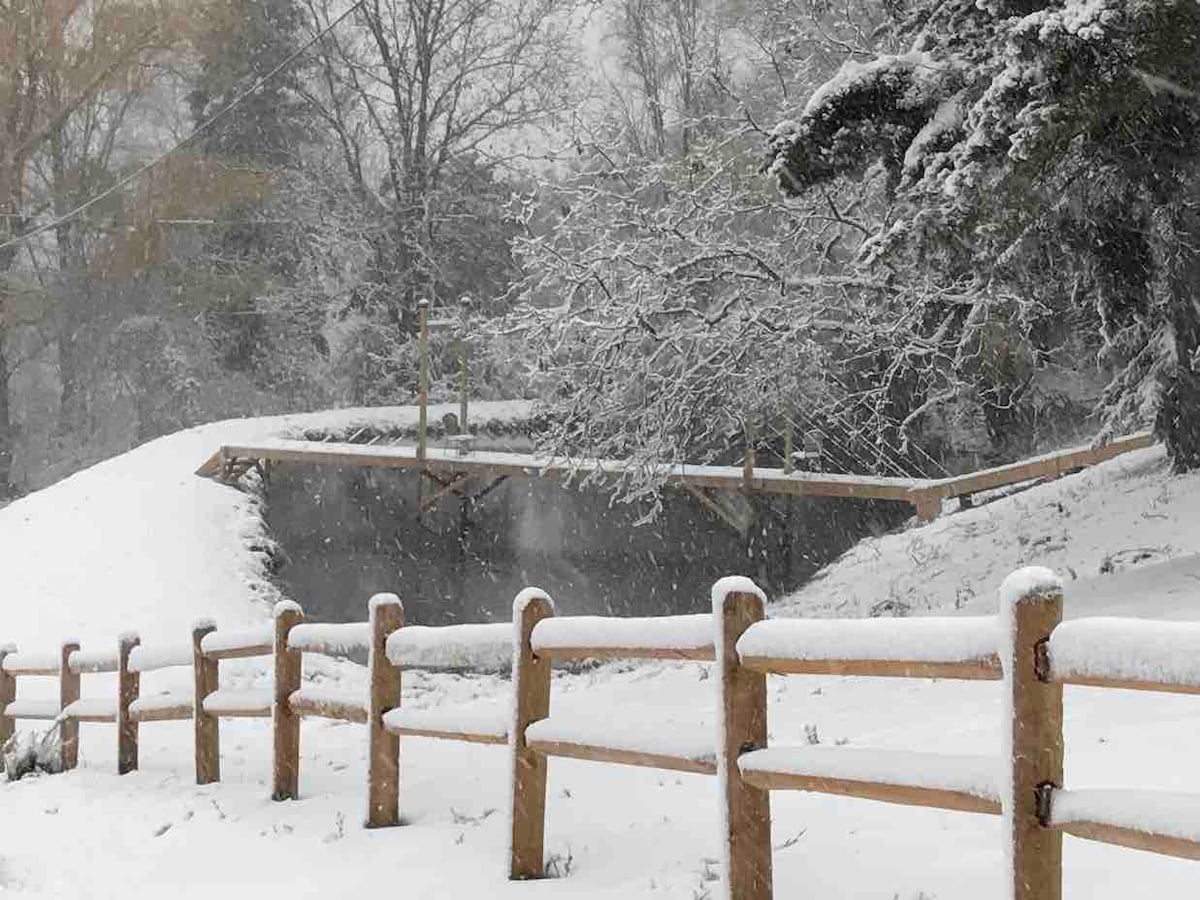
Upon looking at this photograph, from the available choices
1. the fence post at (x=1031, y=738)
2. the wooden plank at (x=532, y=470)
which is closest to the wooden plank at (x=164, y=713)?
the fence post at (x=1031, y=738)

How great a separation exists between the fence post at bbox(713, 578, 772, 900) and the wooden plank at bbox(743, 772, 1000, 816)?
12cm

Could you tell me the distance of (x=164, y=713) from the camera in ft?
30.4

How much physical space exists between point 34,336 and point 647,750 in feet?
154

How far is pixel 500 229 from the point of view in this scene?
39562mm

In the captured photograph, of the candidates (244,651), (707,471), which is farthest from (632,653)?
(707,471)

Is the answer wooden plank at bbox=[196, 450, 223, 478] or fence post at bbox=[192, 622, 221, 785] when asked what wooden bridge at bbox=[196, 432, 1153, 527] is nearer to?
wooden plank at bbox=[196, 450, 223, 478]

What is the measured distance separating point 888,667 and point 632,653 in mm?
1273

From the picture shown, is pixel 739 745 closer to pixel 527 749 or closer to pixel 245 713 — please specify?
pixel 527 749

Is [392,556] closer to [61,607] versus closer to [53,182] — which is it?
[61,607]

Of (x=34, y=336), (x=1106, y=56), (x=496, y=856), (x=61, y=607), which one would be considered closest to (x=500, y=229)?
(x=34, y=336)

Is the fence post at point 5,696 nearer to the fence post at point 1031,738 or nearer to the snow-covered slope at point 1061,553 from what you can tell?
the snow-covered slope at point 1061,553

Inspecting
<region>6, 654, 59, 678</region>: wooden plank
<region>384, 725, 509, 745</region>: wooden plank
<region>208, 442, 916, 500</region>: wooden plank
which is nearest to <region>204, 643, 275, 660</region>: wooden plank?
<region>384, 725, 509, 745</region>: wooden plank

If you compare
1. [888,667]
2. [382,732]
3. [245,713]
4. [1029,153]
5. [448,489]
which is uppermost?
[1029,153]

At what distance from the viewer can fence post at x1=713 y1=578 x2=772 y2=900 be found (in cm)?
430
